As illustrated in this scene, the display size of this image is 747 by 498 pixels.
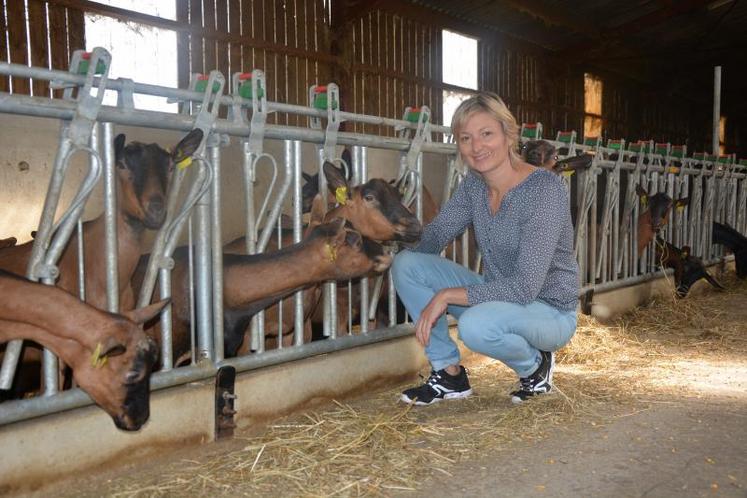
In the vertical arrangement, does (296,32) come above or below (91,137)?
above

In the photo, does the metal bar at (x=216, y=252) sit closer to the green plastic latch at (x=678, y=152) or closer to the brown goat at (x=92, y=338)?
the brown goat at (x=92, y=338)

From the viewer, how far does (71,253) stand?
351cm

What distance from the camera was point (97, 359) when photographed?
2.40 m

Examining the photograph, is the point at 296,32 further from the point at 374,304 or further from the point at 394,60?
the point at 374,304

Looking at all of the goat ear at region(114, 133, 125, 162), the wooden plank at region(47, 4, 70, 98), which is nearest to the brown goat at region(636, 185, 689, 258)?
the goat ear at region(114, 133, 125, 162)

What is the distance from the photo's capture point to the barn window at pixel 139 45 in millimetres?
8500

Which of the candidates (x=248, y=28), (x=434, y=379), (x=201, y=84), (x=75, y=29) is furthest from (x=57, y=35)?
(x=434, y=379)

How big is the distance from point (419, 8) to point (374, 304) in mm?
9907

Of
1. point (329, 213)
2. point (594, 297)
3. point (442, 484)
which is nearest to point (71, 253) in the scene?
point (329, 213)

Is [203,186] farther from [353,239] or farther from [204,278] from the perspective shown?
[353,239]

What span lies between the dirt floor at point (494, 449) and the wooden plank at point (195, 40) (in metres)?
6.89

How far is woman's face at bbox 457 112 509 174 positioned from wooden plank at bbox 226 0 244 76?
287 inches

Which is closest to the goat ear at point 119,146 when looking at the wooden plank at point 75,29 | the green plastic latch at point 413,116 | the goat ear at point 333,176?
the goat ear at point 333,176

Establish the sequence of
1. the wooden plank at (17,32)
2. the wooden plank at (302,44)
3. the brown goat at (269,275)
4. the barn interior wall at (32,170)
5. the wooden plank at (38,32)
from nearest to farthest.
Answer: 1. the brown goat at (269,275)
2. the barn interior wall at (32,170)
3. the wooden plank at (17,32)
4. the wooden plank at (38,32)
5. the wooden plank at (302,44)
